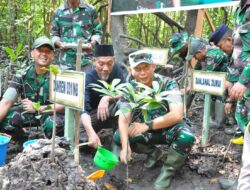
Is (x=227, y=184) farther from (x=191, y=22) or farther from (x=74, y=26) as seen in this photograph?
(x=191, y=22)

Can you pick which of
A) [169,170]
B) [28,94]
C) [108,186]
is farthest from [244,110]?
[28,94]

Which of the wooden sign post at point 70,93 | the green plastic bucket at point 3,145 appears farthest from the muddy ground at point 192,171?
the green plastic bucket at point 3,145

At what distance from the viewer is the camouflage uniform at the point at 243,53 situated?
2.13m

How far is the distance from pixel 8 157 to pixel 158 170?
1319 millimetres

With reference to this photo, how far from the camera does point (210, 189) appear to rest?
2.55 meters

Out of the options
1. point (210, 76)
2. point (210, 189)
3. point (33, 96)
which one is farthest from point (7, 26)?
point (210, 189)

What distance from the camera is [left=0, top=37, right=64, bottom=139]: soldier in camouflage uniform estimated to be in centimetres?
300

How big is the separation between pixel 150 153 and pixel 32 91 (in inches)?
49.1

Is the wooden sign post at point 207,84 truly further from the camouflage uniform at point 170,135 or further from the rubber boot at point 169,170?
the rubber boot at point 169,170

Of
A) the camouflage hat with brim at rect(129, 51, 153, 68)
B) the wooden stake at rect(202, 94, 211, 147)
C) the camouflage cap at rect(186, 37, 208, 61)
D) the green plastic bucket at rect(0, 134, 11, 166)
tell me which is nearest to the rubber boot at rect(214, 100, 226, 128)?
the camouflage cap at rect(186, 37, 208, 61)

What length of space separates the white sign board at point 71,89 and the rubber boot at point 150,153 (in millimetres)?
1014

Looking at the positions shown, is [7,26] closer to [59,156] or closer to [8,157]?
[8,157]

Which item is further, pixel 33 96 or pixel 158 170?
pixel 33 96

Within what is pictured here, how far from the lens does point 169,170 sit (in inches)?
102
